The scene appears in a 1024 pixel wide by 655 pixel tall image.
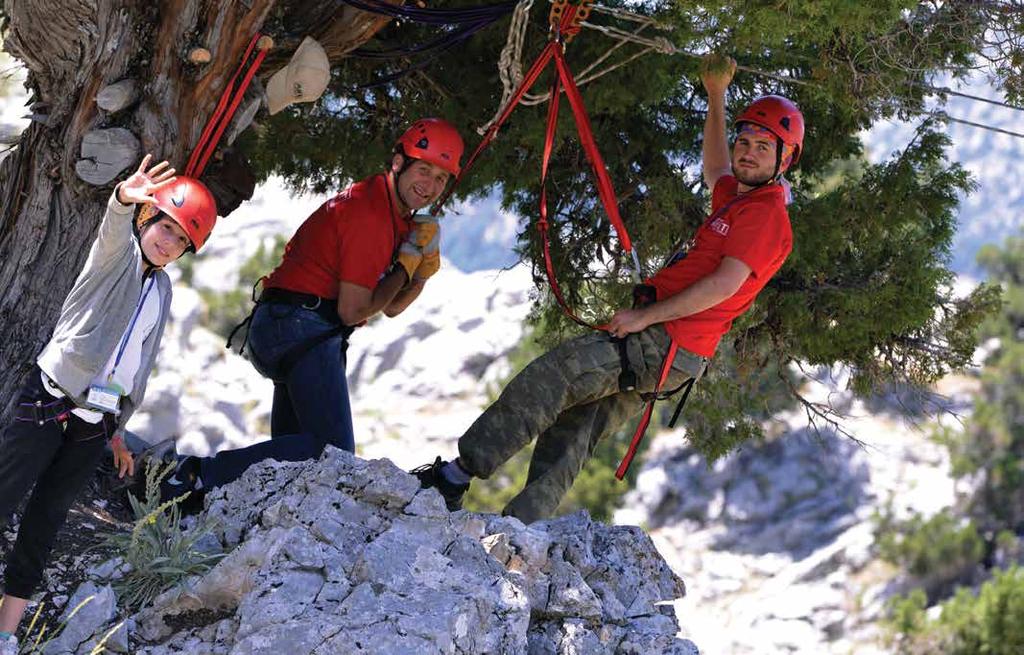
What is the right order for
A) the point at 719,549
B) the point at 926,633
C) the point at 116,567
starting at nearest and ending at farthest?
the point at 116,567 < the point at 926,633 < the point at 719,549

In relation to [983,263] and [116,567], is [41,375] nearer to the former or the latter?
[116,567]

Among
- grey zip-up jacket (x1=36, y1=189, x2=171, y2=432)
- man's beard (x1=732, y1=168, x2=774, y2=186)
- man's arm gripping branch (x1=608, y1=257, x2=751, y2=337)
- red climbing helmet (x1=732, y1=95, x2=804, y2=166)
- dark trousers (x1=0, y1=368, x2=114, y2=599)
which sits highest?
red climbing helmet (x1=732, y1=95, x2=804, y2=166)

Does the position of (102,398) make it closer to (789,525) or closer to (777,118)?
(777,118)

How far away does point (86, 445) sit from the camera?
4.47 meters

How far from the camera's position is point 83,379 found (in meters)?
4.31

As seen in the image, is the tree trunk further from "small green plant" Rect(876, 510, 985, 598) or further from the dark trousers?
"small green plant" Rect(876, 510, 985, 598)

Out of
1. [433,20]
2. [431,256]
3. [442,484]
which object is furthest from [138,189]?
[433,20]

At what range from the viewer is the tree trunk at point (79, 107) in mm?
5492

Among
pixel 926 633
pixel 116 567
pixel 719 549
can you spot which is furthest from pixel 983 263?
pixel 116 567

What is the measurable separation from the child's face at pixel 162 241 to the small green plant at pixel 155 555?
2.77 feet

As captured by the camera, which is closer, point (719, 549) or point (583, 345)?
point (583, 345)

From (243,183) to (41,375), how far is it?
2.14 m

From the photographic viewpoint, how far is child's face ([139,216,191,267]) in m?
4.52

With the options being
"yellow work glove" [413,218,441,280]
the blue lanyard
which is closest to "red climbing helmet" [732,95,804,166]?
"yellow work glove" [413,218,441,280]
